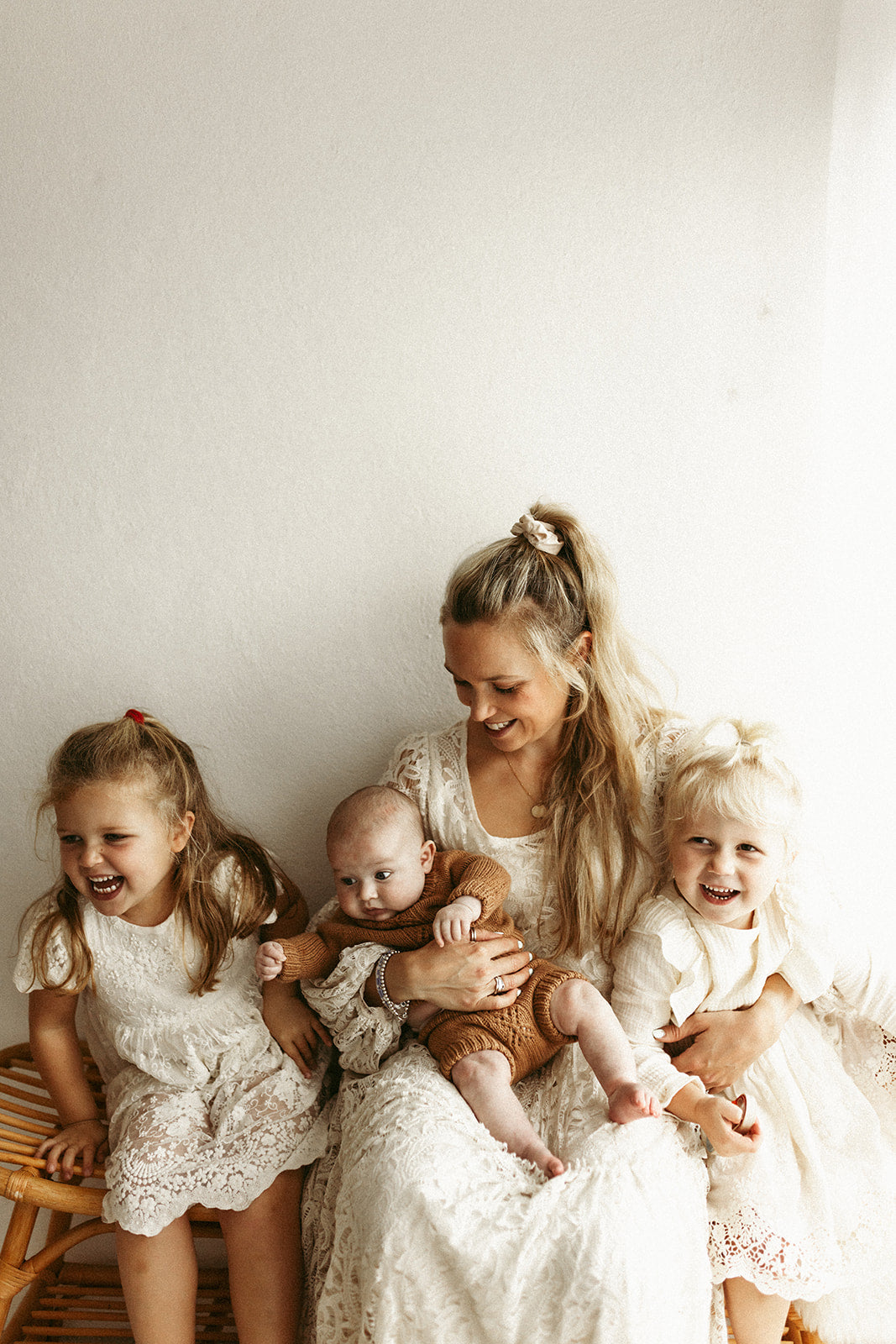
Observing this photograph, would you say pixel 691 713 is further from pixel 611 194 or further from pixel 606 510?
pixel 611 194

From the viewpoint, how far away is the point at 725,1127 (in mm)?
1403

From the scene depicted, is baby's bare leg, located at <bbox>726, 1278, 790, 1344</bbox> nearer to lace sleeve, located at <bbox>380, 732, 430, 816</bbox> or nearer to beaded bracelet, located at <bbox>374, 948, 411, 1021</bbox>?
beaded bracelet, located at <bbox>374, 948, 411, 1021</bbox>

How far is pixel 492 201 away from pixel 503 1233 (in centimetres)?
174

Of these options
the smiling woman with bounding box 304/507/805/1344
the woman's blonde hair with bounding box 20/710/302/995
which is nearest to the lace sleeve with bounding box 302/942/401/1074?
the smiling woman with bounding box 304/507/805/1344

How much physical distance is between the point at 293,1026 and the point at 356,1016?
148mm

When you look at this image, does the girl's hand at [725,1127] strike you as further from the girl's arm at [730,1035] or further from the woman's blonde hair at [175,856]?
the woman's blonde hair at [175,856]

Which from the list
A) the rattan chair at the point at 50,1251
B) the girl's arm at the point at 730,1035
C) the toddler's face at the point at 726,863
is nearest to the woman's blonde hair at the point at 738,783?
the toddler's face at the point at 726,863

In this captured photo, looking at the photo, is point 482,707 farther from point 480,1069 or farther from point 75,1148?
point 75,1148

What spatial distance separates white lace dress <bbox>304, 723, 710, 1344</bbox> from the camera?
4.08ft

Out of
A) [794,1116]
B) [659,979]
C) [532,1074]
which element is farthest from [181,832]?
[794,1116]

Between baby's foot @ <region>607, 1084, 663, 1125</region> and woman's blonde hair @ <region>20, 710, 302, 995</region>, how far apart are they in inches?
28.4

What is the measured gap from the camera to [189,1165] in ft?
5.01

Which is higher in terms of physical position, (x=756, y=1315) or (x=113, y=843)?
(x=113, y=843)

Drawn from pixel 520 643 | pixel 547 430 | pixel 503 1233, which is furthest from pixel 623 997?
pixel 547 430
